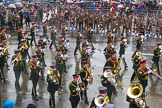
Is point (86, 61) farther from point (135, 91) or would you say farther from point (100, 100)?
point (100, 100)

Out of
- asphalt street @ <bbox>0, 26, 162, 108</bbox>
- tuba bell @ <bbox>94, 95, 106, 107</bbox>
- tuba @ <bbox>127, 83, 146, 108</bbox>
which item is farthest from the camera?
asphalt street @ <bbox>0, 26, 162, 108</bbox>

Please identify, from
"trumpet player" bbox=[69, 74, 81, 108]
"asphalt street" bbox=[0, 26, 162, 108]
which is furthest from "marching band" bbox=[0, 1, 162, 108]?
"asphalt street" bbox=[0, 26, 162, 108]

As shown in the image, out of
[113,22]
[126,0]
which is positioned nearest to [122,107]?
[113,22]

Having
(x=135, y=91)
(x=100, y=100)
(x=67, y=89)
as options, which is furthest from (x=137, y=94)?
(x=67, y=89)

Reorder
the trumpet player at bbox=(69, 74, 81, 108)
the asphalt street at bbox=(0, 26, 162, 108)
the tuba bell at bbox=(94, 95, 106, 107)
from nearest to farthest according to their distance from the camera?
the tuba bell at bbox=(94, 95, 106, 107) < the trumpet player at bbox=(69, 74, 81, 108) < the asphalt street at bbox=(0, 26, 162, 108)

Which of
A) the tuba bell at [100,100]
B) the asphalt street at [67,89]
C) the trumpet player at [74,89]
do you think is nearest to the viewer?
the tuba bell at [100,100]

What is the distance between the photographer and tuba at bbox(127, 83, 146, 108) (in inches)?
415

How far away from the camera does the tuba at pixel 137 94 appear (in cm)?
1054

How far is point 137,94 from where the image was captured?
10711mm

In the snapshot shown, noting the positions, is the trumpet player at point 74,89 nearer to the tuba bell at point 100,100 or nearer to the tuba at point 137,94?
the tuba bell at point 100,100

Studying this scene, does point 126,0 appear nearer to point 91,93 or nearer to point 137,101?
point 91,93

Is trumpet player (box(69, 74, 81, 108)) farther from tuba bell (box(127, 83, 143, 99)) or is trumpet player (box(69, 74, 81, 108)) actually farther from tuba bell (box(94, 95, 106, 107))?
tuba bell (box(127, 83, 143, 99))

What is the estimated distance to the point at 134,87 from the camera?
35.2 ft

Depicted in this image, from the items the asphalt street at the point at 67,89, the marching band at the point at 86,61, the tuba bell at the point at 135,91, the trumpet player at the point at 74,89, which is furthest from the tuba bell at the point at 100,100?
the asphalt street at the point at 67,89
